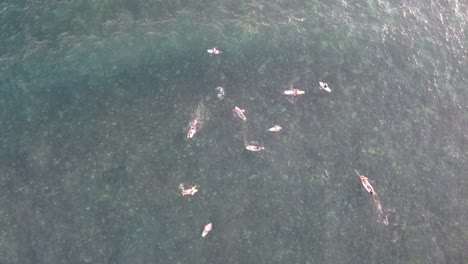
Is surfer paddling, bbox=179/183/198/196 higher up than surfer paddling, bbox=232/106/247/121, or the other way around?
surfer paddling, bbox=232/106/247/121

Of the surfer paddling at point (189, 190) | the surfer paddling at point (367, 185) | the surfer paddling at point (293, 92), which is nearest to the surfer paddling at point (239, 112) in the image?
the surfer paddling at point (293, 92)

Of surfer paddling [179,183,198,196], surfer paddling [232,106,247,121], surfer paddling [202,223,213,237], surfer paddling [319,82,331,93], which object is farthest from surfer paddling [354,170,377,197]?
surfer paddling [179,183,198,196]

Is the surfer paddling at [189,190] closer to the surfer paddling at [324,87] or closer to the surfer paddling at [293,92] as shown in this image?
the surfer paddling at [293,92]

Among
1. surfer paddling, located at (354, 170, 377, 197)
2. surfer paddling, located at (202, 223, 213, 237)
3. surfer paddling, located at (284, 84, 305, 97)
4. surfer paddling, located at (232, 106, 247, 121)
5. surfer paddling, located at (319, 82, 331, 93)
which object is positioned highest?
surfer paddling, located at (319, 82, 331, 93)

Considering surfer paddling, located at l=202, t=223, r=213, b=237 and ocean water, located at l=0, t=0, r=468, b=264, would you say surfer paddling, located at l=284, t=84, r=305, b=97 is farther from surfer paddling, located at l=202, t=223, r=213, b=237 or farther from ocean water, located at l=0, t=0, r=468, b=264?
surfer paddling, located at l=202, t=223, r=213, b=237

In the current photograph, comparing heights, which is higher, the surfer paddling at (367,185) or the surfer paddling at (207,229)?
the surfer paddling at (367,185)

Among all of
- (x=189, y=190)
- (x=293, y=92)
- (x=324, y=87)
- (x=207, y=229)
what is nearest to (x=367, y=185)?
(x=324, y=87)

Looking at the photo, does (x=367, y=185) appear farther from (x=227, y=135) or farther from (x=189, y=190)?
(x=189, y=190)

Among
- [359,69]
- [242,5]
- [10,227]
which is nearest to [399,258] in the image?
[359,69]

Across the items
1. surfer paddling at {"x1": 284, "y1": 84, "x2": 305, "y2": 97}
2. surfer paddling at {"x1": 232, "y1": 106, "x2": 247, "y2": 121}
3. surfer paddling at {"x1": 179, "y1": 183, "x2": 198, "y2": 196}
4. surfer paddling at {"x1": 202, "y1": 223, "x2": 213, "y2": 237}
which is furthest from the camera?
surfer paddling at {"x1": 284, "y1": 84, "x2": 305, "y2": 97}

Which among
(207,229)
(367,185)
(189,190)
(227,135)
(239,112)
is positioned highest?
(239,112)
